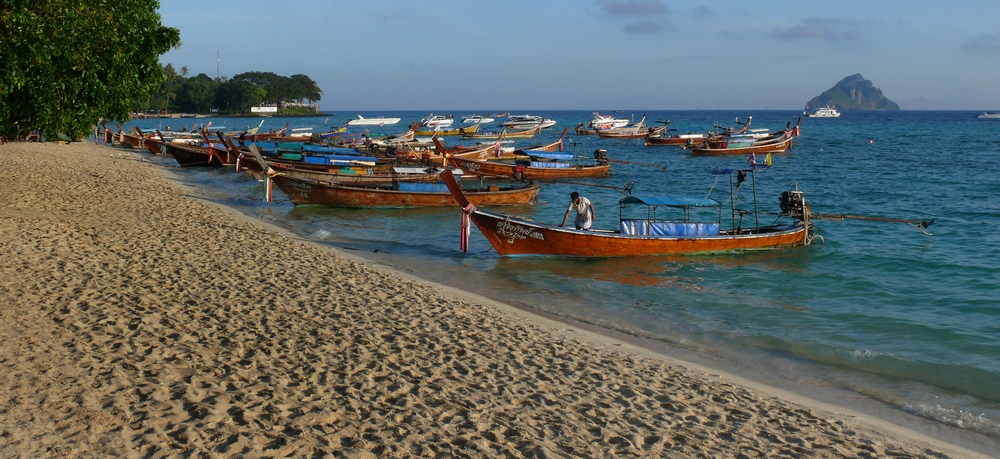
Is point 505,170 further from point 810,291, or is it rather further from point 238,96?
point 238,96

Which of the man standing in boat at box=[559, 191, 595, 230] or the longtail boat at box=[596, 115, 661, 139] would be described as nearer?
the man standing in boat at box=[559, 191, 595, 230]

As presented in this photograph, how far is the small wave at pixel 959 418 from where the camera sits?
293 inches

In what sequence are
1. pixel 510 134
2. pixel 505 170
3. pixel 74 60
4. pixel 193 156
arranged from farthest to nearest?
pixel 510 134 → pixel 193 156 → pixel 505 170 → pixel 74 60

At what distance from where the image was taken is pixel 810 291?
13.6 metres

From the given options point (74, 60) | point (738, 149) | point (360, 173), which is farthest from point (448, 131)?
point (74, 60)

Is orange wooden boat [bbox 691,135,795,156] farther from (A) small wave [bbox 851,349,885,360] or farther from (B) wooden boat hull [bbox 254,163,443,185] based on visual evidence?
(A) small wave [bbox 851,349,885,360]

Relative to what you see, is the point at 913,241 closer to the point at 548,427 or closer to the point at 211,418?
the point at 548,427

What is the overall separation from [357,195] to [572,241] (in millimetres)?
9152

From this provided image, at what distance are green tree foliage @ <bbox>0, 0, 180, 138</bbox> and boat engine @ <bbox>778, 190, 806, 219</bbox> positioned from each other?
47.6ft

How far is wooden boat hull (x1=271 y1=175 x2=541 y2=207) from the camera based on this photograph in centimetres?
2233

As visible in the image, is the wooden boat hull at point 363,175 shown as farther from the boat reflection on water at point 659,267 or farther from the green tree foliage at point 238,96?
the green tree foliage at point 238,96

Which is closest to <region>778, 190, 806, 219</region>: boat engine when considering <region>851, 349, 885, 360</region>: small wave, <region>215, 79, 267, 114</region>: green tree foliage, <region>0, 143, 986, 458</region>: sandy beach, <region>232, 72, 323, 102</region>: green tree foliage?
<region>851, 349, 885, 360</region>: small wave

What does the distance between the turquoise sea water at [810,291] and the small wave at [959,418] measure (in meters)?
0.02

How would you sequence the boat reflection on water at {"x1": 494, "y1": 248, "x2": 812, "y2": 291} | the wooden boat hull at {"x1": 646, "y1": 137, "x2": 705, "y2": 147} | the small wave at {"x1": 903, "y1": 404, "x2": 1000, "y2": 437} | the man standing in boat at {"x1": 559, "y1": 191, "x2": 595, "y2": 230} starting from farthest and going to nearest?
the wooden boat hull at {"x1": 646, "y1": 137, "x2": 705, "y2": 147}
the man standing in boat at {"x1": 559, "y1": 191, "x2": 595, "y2": 230}
the boat reflection on water at {"x1": 494, "y1": 248, "x2": 812, "y2": 291}
the small wave at {"x1": 903, "y1": 404, "x2": 1000, "y2": 437}
